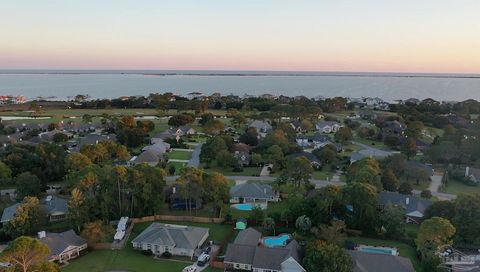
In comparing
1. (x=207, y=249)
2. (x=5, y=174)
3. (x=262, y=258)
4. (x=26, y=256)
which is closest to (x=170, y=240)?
(x=207, y=249)

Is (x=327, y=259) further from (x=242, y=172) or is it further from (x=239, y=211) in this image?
(x=242, y=172)

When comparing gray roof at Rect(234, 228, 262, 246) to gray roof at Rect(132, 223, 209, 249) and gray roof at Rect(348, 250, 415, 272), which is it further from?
gray roof at Rect(348, 250, 415, 272)

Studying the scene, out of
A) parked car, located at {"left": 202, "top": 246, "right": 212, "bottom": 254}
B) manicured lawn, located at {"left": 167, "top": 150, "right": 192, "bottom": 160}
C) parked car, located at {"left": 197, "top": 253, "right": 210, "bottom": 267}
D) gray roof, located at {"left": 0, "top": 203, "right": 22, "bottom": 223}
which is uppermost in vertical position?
gray roof, located at {"left": 0, "top": 203, "right": 22, "bottom": 223}

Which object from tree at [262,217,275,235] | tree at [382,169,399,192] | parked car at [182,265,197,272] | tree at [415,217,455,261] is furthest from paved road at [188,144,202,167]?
tree at [415,217,455,261]

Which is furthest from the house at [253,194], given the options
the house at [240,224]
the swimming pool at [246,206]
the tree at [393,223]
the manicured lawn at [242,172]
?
the tree at [393,223]

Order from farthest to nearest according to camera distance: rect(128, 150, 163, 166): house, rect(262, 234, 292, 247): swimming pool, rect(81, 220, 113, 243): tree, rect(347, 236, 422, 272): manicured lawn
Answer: rect(128, 150, 163, 166): house
rect(262, 234, 292, 247): swimming pool
rect(81, 220, 113, 243): tree
rect(347, 236, 422, 272): manicured lawn

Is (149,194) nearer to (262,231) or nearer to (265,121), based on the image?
(262,231)

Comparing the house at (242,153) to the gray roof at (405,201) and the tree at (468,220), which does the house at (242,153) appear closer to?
the gray roof at (405,201)
